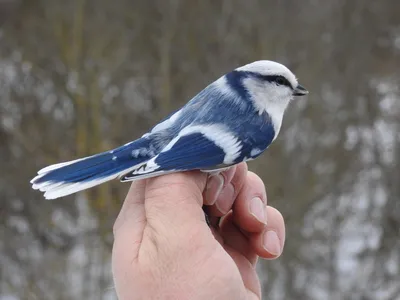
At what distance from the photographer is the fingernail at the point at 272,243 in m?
1.33

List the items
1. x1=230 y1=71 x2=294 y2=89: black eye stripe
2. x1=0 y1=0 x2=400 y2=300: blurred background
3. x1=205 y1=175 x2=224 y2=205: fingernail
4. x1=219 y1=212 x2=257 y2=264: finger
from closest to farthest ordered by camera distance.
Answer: x1=205 y1=175 x2=224 y2=205: fingernail → x1=230 y1=71 x2=294 y2=89: black eye stripe → x1=219 y1=212 x2=257 y2=264: finger → x1=0 y1=0 x2=400 y2=300: blurred background

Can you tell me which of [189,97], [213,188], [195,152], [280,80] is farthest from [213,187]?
[189,97]

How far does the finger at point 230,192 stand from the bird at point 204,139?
13 cm

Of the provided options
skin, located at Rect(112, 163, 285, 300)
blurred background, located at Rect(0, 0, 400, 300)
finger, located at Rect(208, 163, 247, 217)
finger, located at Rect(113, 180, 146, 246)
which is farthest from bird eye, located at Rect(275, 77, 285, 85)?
blurred background, located at Rect(0, 0, 400, 300)

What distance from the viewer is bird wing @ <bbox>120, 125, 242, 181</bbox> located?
107 centimetres

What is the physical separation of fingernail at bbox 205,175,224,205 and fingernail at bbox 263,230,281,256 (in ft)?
0.65

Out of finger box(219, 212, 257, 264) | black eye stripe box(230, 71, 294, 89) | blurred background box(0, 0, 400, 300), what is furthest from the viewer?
blurred background box(0, 0, 400, 300)

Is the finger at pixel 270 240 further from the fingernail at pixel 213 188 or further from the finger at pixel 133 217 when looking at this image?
the finger at pixel 133 217

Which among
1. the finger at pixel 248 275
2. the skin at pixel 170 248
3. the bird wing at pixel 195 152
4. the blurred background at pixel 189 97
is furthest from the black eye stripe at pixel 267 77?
the blurred background at pixel 189 97

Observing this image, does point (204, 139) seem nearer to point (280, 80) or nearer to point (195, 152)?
point (195, 152)

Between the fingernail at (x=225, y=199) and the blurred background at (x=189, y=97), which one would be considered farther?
the blurred background at (x=189, y=97)

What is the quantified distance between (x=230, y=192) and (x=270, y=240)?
0.15 metres

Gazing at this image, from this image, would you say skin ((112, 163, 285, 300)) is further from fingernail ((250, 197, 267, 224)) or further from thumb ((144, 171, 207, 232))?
fingernail ((250, 197, 267, 224))

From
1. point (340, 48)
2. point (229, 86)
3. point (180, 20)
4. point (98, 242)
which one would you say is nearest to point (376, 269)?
point (340, 48)
